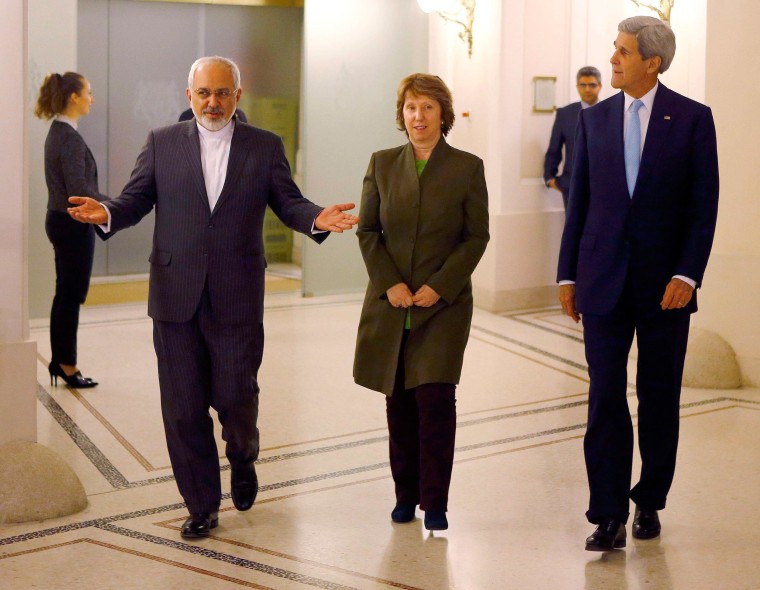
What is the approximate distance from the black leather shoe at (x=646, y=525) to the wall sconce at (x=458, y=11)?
586 centimetres

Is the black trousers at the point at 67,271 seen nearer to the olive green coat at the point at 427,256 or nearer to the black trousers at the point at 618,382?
the olive green coat at the point at 427,256

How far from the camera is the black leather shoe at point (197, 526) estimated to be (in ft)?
13.6

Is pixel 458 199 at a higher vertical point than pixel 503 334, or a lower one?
higher

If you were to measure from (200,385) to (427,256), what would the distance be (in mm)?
917

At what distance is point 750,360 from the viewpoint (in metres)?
6.56

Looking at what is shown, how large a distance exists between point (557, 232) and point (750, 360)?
119 inches

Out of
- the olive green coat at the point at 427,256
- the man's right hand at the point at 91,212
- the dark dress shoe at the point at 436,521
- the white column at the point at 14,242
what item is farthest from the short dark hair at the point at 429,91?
the white column at the point at 14,242

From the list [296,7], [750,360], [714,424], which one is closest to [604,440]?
[714,424]

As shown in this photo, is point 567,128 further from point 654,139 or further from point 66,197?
point 654,139

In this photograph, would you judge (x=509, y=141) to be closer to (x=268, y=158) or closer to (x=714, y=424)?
(x=714, y=424)

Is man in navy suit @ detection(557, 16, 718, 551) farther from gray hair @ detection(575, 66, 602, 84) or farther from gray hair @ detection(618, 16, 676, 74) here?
gray hair @ detection(575, 66, 602, 84)

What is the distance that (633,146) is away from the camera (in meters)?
3.92

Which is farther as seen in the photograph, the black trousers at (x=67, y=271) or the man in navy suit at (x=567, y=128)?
the man in navy suit at (x=567, y=128)

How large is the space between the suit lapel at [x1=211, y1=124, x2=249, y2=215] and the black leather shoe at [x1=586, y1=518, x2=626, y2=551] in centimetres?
171
